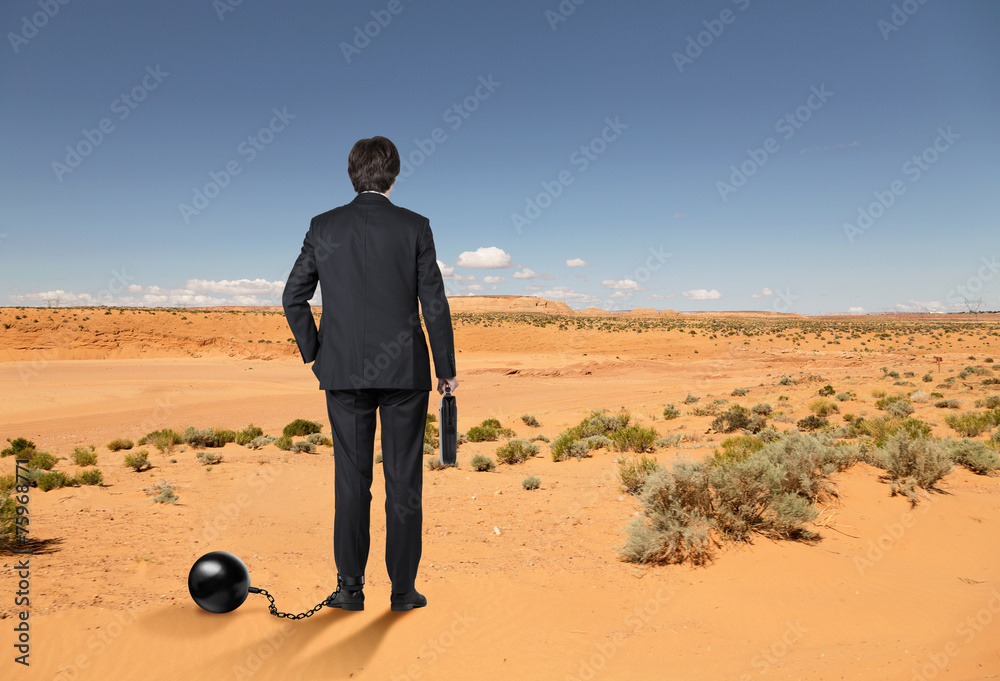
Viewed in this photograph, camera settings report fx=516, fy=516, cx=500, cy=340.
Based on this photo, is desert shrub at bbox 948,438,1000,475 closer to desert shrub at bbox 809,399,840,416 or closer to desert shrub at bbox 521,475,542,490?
desert shrub at bbox 521,475,542,490

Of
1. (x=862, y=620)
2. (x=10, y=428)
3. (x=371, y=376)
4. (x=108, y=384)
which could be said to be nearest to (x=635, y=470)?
(x=862, y=620)

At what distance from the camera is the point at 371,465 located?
331 cm

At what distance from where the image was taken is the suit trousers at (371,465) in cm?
326

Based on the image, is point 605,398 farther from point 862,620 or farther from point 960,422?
point 862,620

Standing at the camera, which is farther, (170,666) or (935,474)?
(935,474)

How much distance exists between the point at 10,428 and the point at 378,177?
716 inches

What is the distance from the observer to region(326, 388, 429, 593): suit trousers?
326 centimetres

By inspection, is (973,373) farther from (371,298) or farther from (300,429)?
(371,298)

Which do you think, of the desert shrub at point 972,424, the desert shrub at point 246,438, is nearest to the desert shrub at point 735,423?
the desert shrub at point 972,424

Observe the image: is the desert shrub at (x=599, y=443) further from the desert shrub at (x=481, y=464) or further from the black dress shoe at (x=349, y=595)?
the black dress shoe at (x=349, y=595)

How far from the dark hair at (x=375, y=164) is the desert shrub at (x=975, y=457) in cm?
841

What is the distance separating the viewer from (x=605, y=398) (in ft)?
71.8

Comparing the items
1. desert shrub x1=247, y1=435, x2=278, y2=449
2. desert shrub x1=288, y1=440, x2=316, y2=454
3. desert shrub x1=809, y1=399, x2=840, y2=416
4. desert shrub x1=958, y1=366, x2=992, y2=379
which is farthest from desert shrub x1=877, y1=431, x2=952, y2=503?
desert shrub x1=958, y1=366, x2=992, y2=379

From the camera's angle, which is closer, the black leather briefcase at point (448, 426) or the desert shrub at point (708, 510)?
the black leather briefcase at point (448, 426)
